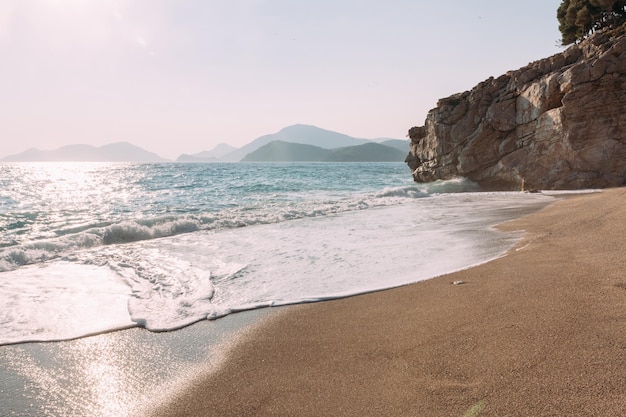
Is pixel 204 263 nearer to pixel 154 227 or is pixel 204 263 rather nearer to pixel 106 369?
pixel 106 369

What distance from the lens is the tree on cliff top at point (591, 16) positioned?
27.1m

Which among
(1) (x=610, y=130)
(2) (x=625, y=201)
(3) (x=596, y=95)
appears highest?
(3) (x=596, y=95)

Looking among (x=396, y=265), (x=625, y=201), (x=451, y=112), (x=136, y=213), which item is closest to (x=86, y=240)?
(x=136, y=213)

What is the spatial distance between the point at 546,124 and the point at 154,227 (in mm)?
21186

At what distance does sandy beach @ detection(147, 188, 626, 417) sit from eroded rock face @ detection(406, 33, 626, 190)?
18.4 meters

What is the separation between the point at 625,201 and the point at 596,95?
45.3 ft

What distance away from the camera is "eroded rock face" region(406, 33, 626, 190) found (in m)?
19.0

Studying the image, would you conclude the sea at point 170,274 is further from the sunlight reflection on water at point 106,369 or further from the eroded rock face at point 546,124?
the eroded rock face at point 546,124

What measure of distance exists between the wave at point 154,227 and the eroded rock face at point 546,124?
9.25m

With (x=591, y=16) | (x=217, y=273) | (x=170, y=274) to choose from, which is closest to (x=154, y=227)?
(x=170, y=274)

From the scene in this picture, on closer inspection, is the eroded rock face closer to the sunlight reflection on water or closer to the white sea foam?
the white sea foam

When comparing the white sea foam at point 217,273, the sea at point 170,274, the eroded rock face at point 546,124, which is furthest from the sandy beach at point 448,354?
the eroded rock face at point 546,124

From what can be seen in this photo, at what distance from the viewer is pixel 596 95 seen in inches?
749

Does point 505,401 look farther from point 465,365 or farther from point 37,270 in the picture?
point 37,270
